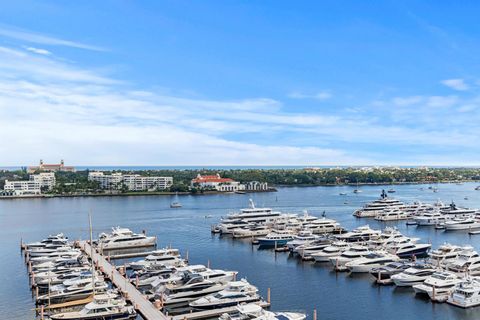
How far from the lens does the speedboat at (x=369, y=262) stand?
29.9 m

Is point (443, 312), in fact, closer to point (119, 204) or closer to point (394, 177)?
point (119, 204)

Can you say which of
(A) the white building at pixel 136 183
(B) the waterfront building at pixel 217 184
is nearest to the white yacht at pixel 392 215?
(B) the waterfront building at pixel 217 184

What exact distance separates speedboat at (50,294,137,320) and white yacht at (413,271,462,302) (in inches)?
573

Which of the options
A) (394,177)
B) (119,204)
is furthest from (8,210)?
(394,177)

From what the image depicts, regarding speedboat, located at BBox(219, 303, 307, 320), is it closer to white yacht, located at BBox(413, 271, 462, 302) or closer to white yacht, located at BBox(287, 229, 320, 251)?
white yacht, located at BBox(413, 271, 462, 302)

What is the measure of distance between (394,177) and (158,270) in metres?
146

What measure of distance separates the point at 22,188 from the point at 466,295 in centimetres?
10191

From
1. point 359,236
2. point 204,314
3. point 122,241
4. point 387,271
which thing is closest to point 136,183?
point 122,241

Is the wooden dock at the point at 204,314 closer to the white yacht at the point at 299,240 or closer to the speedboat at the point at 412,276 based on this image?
the speedboat at the point at 412,276

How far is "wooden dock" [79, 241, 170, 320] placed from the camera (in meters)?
21.8

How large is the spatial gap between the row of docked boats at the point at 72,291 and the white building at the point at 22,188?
77.6 metres

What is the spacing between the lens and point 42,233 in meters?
49.4

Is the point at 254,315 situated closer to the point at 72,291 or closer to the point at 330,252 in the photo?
the point at 72,291

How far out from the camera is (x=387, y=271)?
28031 mm
